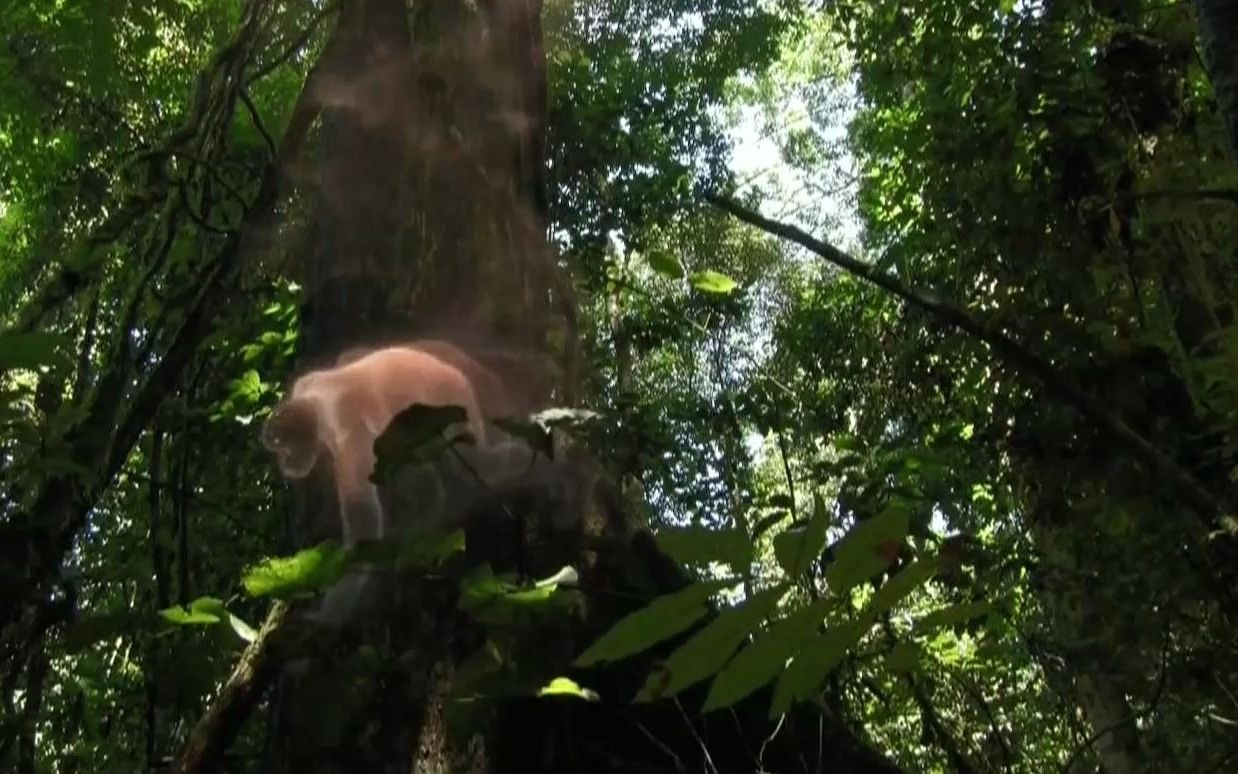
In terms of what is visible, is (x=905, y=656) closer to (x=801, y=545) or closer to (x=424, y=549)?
(x=801, y=545)

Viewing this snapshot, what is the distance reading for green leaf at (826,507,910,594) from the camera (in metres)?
0.64

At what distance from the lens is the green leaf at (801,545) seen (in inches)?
25.4

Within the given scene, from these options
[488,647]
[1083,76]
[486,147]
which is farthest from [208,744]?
[1083,76]

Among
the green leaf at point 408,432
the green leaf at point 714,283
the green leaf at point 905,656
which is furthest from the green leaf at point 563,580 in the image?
the green leaf at point 714,283

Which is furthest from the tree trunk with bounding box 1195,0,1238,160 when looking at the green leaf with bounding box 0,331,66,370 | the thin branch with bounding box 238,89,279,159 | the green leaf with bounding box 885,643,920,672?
the thin branch with bounding box 238,89,279,159

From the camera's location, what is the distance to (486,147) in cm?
191

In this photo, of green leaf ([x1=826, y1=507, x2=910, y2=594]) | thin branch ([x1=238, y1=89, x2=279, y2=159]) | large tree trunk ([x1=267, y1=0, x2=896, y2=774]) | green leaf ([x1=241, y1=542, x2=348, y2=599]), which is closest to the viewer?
green leaf ([x1=826, y1=507, x2=910, y2=594])

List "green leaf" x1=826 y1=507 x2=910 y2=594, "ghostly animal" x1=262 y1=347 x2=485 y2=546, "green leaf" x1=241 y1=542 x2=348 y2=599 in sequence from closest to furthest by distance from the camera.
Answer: "green leaf" x1=826 y1=507 x2=910 y2=594, "green leaf" x1=241 y1=542 x2=348 y2=599, "ghostly animal" x1=262 y1=347 x2=485 y2=546

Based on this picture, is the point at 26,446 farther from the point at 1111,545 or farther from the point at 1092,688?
the point at 1092,688

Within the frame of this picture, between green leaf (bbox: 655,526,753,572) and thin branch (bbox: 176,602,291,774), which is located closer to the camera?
green leaf (bbox: 655,526,753,572)

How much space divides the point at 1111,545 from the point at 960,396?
2.16ft

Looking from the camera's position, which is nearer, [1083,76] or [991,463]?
[1083,76]

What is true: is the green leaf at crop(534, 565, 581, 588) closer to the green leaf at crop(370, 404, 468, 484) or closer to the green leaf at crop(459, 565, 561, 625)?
the green leaf at crop(459, 565, 561, 625)

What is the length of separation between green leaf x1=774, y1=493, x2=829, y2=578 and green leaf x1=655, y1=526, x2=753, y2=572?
0.02 meters
